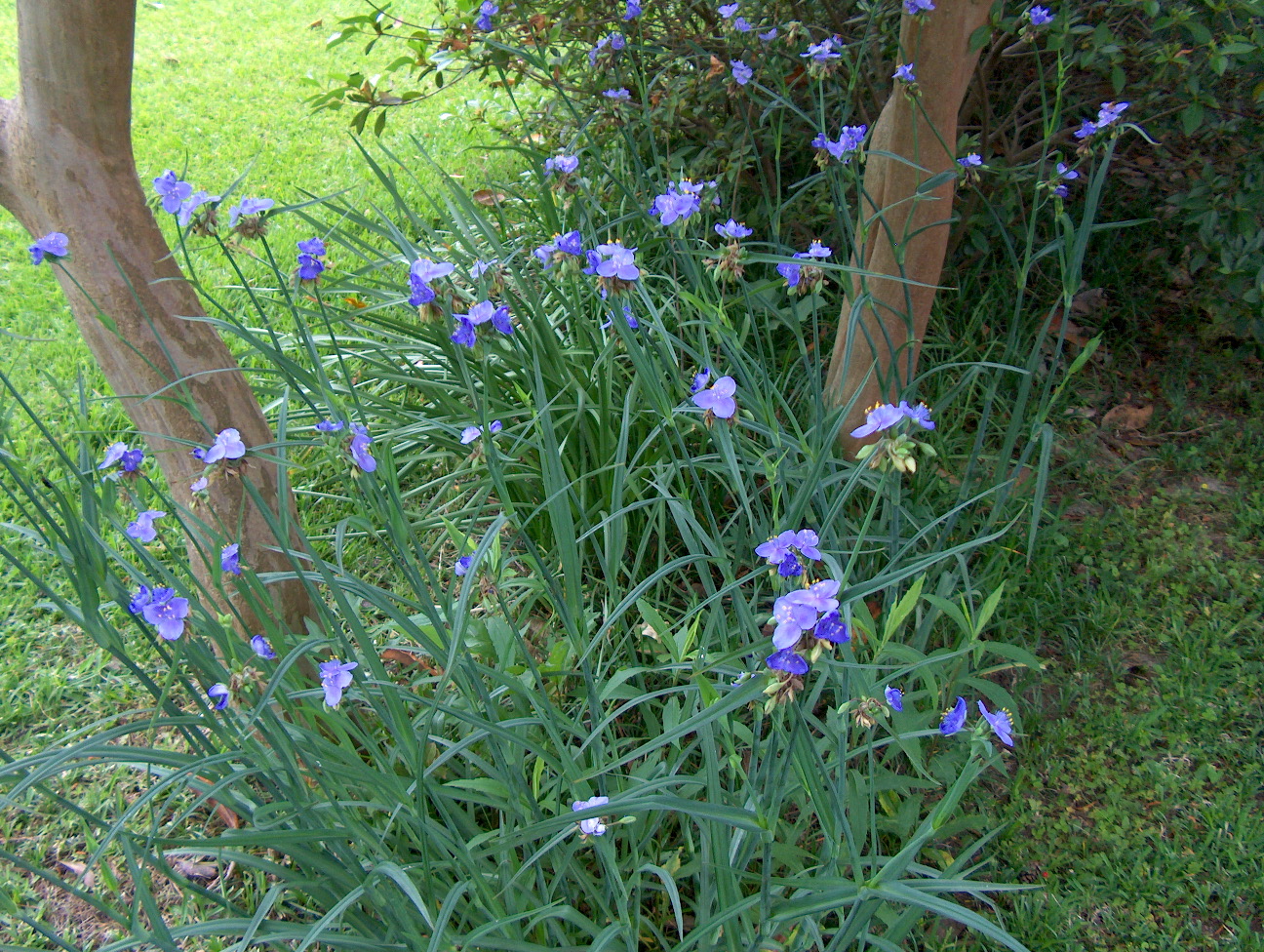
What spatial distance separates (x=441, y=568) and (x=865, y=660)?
41.8 inches

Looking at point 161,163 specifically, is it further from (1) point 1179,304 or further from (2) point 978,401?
(1) point 1179,304

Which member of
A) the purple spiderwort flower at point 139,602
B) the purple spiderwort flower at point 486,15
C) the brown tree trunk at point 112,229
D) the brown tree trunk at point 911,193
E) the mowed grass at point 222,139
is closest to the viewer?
the purple spiderwort flower at point 139,602

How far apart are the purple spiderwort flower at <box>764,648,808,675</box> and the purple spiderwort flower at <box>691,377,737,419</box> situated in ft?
1.17

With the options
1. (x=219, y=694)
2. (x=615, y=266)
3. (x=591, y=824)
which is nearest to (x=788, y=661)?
(x=591, y=824)

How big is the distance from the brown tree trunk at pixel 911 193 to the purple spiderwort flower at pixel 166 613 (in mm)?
1247

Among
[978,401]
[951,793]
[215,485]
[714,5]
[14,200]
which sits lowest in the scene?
[978,401]

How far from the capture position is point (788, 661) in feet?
2.95

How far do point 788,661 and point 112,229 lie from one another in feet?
4.72

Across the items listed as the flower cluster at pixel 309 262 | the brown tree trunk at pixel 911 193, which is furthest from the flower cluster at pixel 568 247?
the brown tree trunk at pixel 911 193

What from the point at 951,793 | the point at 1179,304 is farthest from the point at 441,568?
the point at 1179,304

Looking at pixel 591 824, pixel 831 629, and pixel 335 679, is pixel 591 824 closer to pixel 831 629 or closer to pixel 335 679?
pixel 335 679

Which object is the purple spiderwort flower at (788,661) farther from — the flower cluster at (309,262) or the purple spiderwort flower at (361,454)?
the flower cluster at (309,262)

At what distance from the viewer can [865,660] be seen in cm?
163

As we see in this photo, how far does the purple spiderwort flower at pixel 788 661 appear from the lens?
897 mm
